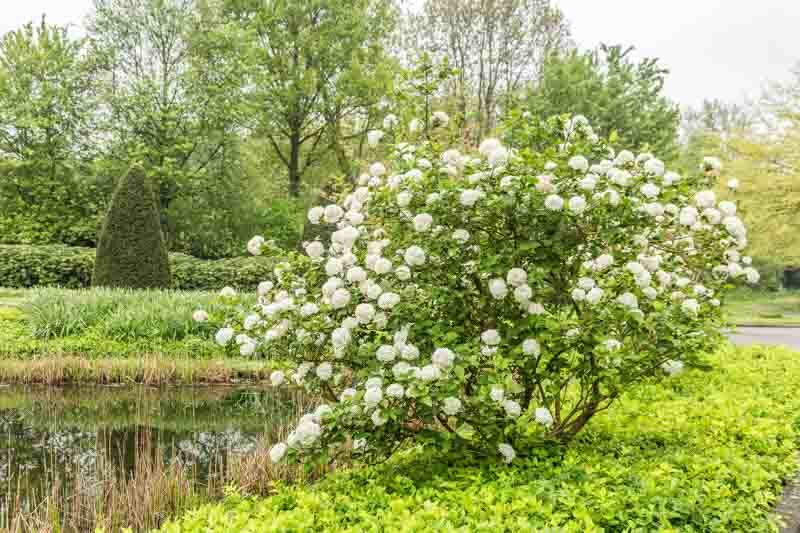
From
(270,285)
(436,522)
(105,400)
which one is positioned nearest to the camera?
(436,522)

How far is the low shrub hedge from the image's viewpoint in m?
3.20

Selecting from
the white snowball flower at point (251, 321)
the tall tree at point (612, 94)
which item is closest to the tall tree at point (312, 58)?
the tall tree at point (612, 94)

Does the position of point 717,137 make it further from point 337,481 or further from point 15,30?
point 15,30

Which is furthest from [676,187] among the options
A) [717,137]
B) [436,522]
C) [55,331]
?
[717,137]

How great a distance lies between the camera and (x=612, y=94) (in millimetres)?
22203

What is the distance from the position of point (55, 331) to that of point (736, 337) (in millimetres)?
15846

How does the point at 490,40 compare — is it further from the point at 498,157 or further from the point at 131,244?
the point at 498,157

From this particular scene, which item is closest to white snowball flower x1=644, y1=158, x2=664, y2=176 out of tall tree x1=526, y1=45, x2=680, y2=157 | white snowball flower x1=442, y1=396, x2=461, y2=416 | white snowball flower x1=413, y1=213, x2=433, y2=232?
white snowball flower x1=413, y1=213, x2=433, y2=232

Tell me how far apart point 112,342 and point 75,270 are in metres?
9.29

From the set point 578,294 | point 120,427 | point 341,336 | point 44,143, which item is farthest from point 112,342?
point 44,143

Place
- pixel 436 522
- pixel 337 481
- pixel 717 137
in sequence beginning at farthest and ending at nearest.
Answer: pixel 717 137
pixel 337 481
pixel 436 522

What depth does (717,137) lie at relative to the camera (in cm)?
2112

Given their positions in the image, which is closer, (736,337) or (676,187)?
(676,187)

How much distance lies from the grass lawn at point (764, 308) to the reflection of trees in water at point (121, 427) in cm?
1184
